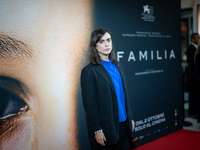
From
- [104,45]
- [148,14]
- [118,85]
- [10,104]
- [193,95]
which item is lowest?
[193,95]

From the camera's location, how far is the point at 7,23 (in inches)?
86.1

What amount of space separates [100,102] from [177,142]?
90.8 inches

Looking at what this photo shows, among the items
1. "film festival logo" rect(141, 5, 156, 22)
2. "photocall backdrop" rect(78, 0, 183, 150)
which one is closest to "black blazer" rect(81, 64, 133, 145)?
"photocall backdrop" rect(78, 0, 183, 150)

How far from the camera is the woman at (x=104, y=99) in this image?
184 centimetres

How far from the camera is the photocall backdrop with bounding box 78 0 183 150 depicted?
314 centimetres

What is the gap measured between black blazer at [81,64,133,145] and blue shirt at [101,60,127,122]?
0.07 metres

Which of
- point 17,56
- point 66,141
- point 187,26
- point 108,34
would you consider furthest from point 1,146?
point 187,26

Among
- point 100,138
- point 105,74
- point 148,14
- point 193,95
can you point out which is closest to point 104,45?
point 105,74

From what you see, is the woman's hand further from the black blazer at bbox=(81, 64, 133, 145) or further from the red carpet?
the red carpet

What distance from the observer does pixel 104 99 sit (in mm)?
1871

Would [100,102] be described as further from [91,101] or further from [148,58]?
[148,58]

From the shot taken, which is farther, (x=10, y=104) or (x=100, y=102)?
(x=10, y=104)

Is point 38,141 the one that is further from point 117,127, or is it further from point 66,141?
point 117,127

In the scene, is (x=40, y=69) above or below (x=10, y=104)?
above
